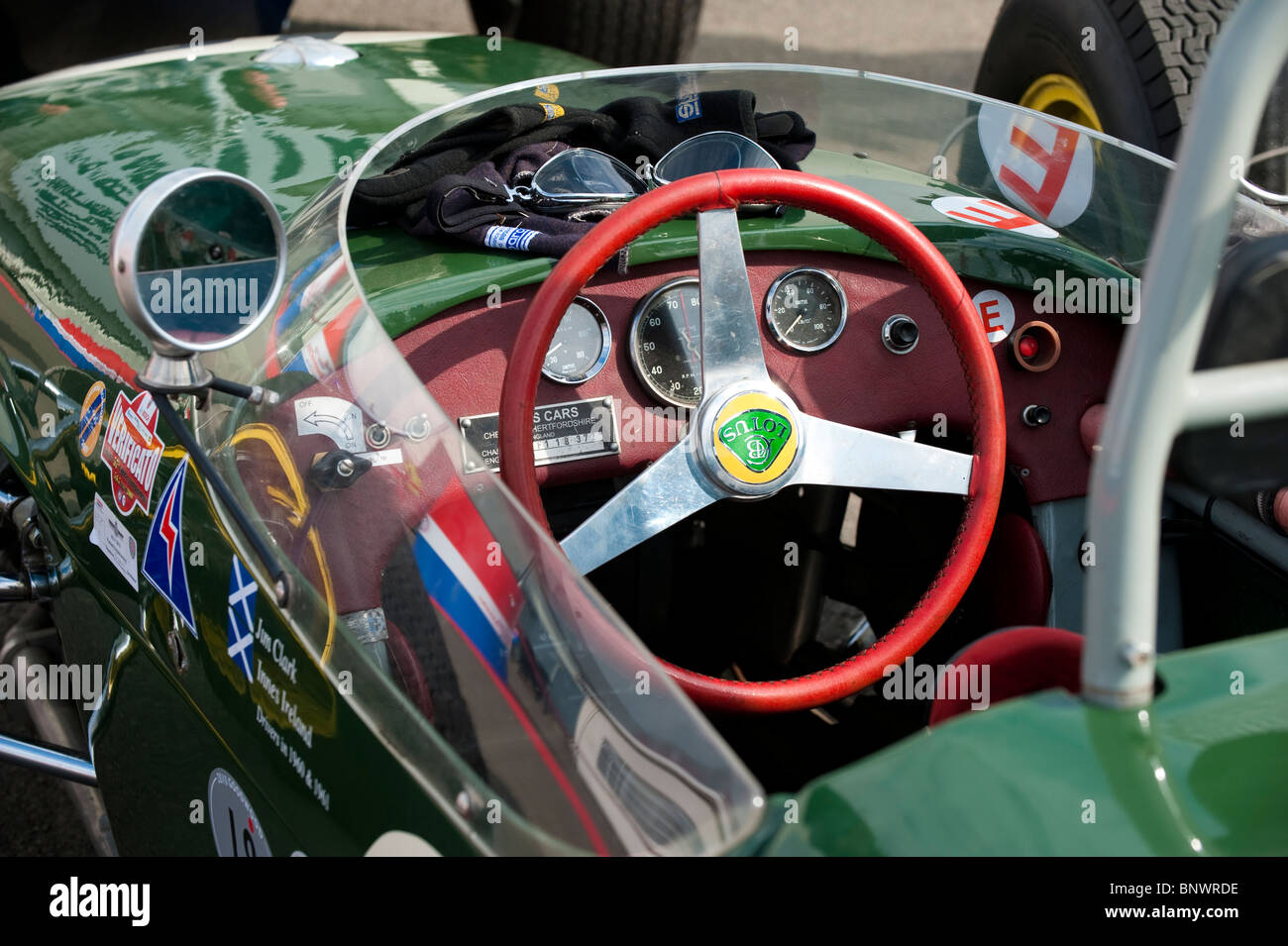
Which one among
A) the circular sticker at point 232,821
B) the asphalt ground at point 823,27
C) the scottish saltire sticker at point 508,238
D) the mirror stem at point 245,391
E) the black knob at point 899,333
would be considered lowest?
the circular sticker at point 232,821

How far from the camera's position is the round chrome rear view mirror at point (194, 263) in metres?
1.15

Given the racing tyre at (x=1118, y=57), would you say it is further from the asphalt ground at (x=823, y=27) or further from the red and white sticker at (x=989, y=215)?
the asphalt ground at (x=823, y=27)

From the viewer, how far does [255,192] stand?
1252 millimetres

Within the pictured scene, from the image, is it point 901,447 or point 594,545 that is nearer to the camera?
point 594,545

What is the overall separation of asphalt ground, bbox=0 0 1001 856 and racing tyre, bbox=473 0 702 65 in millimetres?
1291

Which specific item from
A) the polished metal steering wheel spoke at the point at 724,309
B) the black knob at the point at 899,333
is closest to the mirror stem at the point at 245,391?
the polished metal steering wheel spoke at the point at 724,309

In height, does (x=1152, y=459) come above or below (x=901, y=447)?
above

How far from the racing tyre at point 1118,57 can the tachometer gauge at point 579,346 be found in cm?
147

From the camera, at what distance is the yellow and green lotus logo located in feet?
5.18
